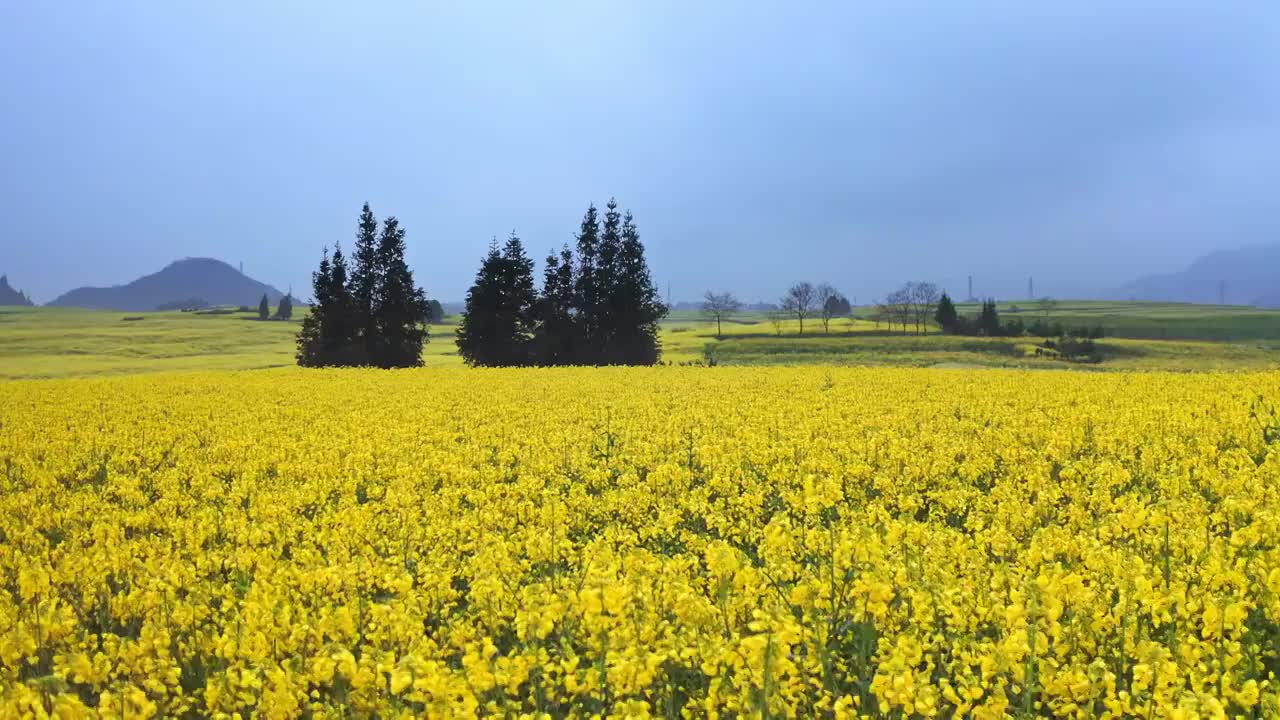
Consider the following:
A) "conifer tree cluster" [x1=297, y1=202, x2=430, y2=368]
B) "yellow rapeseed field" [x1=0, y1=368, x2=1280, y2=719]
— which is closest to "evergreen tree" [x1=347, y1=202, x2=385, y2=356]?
"conifer tree cluster" [x1=297, y1=202, x2=430, y2=368]

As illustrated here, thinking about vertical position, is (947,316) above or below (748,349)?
above

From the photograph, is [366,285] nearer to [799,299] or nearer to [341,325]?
[341,325]

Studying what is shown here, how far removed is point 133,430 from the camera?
16.0 m

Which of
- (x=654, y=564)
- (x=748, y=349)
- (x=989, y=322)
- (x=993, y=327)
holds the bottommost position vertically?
(x=654, y=564)

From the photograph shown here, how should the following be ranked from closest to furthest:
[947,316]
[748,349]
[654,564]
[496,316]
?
[654,564] → [496,316] → [748,349] → [947,316]

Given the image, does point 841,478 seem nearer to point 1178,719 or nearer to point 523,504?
point 523,504

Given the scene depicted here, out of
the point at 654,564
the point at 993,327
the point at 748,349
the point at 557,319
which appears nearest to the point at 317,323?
the point at 557,319

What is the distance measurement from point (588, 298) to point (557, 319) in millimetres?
2894

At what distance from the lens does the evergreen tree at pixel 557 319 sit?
53594 millimetres

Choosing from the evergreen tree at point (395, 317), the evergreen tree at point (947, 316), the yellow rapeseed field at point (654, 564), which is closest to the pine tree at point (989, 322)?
the evergreen tree at point (947, 316)

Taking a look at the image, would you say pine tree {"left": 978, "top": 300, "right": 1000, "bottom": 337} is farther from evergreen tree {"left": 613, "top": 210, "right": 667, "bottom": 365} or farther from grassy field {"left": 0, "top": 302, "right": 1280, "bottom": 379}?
evergreen tree {"left": 613, "top": 210, "right": 667, "bottom": 365}

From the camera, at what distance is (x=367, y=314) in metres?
54.5

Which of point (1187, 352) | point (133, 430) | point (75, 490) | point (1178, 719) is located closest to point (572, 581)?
point (1178, 719)

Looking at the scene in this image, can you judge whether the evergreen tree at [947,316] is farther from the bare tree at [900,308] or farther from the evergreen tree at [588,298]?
the evergreen tree at [588,298]
